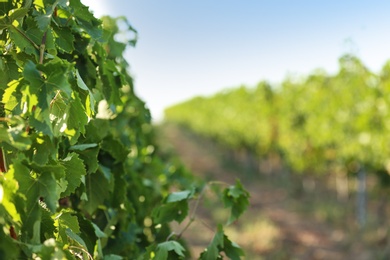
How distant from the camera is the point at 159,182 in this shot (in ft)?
16.0

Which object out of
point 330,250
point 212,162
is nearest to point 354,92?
point 330,250

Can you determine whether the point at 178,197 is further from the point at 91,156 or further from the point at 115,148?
the point at 91,156

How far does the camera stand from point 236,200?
2.18 m

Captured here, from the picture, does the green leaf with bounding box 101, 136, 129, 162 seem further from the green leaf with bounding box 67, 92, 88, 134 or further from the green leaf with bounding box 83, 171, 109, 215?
the green leaf with bounding box 67, 92, 88, 134

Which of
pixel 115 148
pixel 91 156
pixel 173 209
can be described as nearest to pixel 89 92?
pixel 91 156

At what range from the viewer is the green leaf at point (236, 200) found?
2.14m

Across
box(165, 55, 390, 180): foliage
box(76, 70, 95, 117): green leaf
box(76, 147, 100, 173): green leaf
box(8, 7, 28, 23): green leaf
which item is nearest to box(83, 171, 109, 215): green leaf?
box(76, 147, 100, 173): green leaf

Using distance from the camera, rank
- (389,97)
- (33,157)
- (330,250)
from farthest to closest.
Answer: (330,250) → (389,97) → (33,157)

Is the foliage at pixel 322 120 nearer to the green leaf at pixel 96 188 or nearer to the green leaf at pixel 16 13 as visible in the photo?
the green leaf at pixel 96 188

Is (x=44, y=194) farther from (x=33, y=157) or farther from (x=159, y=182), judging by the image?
(x=159, y=182)

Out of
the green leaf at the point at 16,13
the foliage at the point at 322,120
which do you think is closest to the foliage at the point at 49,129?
the green leaf at the point at 16,13

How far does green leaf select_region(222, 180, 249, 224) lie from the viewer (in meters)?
2.14

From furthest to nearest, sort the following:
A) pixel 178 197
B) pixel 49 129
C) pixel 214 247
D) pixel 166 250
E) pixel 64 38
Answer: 1. pixel 178 197
2. pixel 214 247
3. pixel 166 250
4. pixel 64 38
5. pixel 49 129

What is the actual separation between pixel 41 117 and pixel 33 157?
6.5 inches
